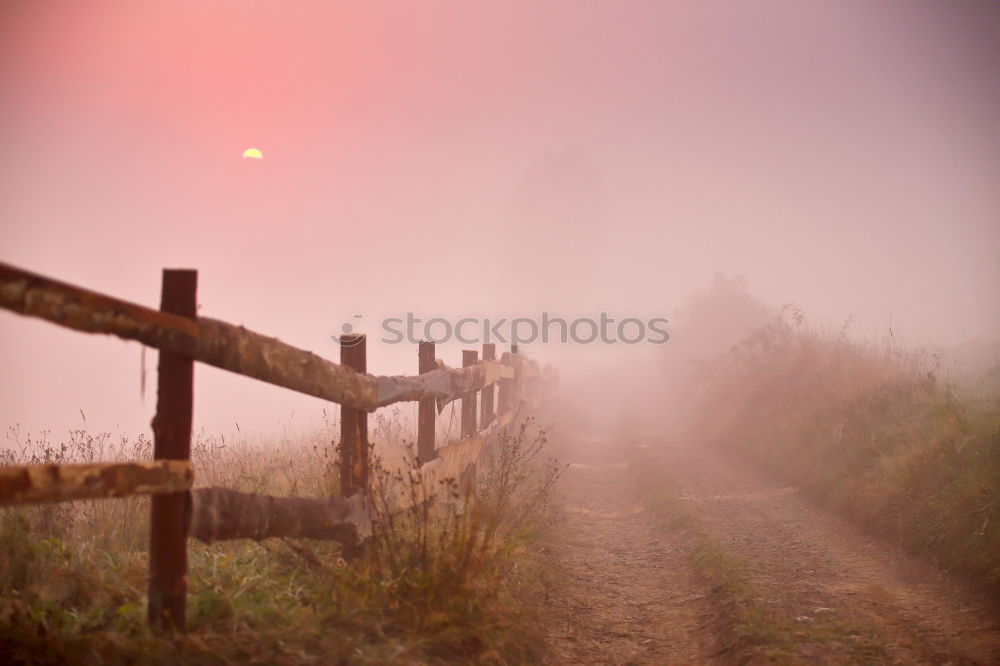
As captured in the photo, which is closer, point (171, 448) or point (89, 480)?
point (89, 480)

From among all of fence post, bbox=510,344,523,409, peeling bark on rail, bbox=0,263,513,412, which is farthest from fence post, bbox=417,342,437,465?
fence post, bbox=510,344,523,409

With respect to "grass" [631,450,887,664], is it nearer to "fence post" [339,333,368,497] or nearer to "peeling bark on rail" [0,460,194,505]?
"fence post" [339,333,368,497]

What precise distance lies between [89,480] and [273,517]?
1022mm

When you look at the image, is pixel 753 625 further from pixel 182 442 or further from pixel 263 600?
pixel 182 442

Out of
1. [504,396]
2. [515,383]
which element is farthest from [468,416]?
[515,383]

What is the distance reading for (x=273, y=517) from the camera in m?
3.00

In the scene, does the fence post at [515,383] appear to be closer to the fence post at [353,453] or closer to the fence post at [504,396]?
the fence post at [504,396]

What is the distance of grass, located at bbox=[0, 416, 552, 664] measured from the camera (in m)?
2.47

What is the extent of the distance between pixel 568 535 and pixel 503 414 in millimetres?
4304

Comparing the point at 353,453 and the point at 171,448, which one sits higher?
the point at 171,448

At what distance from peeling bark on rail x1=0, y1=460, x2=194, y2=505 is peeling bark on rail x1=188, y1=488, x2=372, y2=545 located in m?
0.20

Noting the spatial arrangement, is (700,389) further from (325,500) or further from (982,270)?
(982,270)

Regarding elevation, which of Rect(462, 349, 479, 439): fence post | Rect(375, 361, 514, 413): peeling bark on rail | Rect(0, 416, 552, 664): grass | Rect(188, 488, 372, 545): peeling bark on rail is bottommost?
Rect(0, 416, 552, 664): grass

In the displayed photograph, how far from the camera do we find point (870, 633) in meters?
4.07
